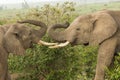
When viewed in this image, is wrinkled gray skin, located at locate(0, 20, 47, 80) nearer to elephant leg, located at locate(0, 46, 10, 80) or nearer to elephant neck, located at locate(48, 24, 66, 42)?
elephant leg, located at locate(0, 46, 10, 80)

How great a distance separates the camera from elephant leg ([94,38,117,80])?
6.92 metres

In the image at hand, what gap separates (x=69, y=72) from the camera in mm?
8094

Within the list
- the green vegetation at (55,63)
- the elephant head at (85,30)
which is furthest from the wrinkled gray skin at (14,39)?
the green vegetation at (55,63)

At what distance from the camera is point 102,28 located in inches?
277

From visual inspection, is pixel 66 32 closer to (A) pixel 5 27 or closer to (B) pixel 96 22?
(B) pixel 96 22

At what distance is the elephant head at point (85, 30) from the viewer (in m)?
7.06

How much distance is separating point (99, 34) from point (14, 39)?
1579 millimetres

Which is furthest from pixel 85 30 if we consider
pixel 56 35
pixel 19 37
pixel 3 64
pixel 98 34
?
pixel 3 64

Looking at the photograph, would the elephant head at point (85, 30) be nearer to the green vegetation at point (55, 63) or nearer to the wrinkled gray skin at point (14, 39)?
the wrinkled gray skin at point (14, 39)

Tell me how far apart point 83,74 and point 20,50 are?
187cm

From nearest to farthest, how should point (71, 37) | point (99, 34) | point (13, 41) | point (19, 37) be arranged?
point (13, 41)
point (19, 37)
point (99, 34)
point (71, 37)

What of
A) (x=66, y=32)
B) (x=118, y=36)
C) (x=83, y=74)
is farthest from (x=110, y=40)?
(x=83, y=74)

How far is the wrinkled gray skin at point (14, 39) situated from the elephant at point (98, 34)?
326mm

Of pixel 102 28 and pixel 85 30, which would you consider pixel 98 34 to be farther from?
pixel 85 30
